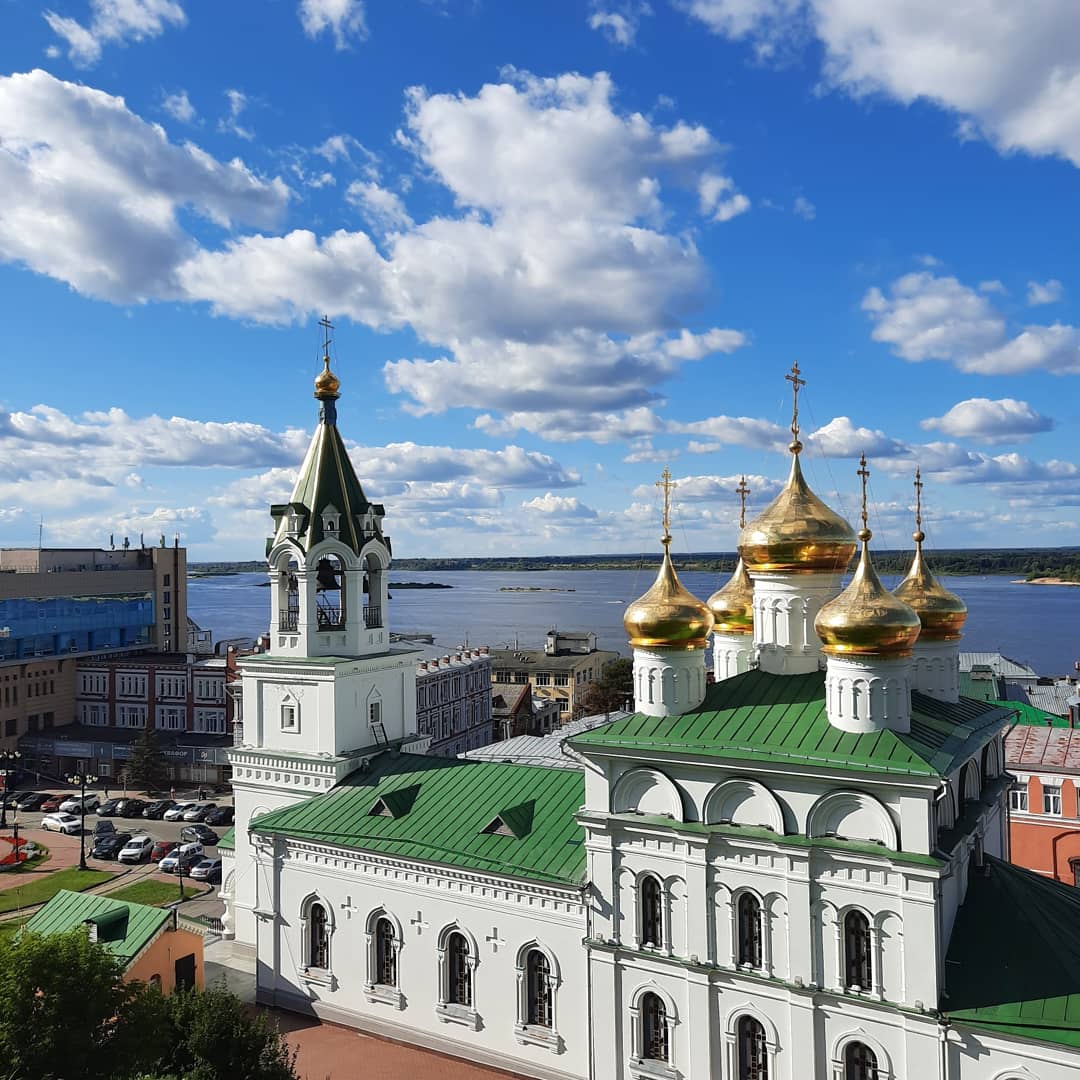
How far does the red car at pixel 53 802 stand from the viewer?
38.8 meters

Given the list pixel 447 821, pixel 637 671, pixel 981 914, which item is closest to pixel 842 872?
pixel 981 914

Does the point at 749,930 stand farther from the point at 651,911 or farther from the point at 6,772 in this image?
the point at 6,772

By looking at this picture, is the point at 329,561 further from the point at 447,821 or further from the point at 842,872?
the point at 842,872

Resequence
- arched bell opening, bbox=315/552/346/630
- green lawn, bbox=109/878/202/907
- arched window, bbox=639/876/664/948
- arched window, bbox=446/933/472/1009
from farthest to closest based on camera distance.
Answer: green lawn, bbox=109/878/202/907
arched bell opening, bbox=315/552/346/630
arched window, bbox=446/933/472/1009
arched window, bbox=639/876/664/948

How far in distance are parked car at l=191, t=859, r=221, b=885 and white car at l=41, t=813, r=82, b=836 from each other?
26.8ft

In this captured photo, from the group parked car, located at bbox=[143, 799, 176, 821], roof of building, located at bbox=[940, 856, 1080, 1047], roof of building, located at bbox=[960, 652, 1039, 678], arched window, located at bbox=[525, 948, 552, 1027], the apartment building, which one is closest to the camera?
roof of building, located at bbox=[940, 856, 1080, 1047]

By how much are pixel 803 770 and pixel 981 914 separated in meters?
3.55

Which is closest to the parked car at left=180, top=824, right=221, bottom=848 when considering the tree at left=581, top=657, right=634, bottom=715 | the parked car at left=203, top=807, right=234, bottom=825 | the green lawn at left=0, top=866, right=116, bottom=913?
the parked car at left=203, top=807, right=234, bottom=825

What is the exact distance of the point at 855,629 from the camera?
13797mm

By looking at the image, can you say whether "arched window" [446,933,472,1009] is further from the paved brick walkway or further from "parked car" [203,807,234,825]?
"parked car" [203,807,234,825]

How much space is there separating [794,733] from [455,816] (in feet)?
23.2

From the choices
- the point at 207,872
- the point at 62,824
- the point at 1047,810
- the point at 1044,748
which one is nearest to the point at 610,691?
the point at 207,872

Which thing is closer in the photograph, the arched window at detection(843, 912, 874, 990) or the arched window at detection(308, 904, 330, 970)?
the arched window at detection(843, 912, 874, 990)

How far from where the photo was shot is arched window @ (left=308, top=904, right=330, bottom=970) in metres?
18.5
